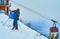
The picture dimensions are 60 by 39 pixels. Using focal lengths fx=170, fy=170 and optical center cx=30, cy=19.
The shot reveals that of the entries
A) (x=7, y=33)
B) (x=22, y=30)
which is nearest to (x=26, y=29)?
(x=22, y=30)

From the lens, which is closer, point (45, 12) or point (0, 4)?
point (0, 4)

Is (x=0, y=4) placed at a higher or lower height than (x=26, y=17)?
higher

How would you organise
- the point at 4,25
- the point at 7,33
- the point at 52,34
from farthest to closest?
the point at 4,25, the point at 7,33, the point at 52,34

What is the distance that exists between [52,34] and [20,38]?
214 mm

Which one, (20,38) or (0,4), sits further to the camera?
(0,4)

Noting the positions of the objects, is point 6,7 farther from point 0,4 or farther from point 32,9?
point 32,9

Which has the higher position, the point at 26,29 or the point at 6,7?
the point at 6,7

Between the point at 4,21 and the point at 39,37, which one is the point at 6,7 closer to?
the point at 4,21

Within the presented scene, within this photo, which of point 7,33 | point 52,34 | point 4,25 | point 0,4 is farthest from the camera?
point 0,4

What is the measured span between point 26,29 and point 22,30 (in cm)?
3

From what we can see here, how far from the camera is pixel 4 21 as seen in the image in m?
1.40

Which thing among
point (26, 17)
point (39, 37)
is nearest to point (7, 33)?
point (39, 37)

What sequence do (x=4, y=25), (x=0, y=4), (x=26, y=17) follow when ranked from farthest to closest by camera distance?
(x=26, y=17) < (x=0, y=4) < (x=4, y=25)

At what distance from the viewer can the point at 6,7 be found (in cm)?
177
